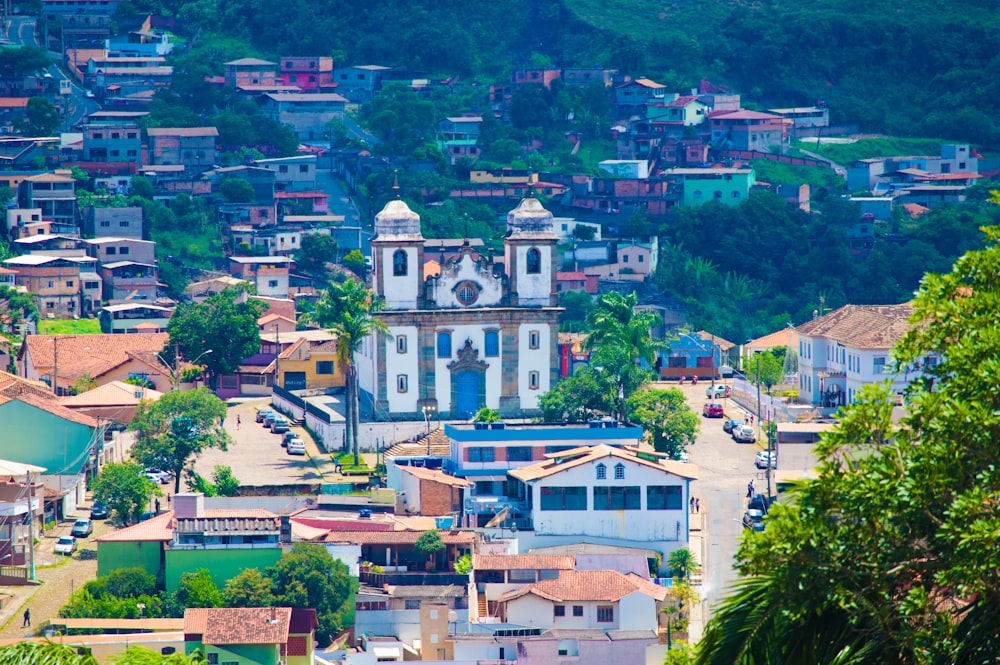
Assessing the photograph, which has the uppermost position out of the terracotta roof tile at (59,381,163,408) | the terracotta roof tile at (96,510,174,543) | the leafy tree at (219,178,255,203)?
the leafy tree at (219,178,255,203)

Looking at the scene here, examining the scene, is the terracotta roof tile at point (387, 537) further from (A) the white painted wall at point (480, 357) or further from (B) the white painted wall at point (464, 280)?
(B) the white painted wall at point (464, 280)

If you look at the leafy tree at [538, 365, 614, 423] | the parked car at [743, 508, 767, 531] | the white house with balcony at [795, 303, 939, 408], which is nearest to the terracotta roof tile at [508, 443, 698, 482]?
the parked car at [743, 508, 767, 531]

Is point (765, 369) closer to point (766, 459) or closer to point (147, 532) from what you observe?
point (766, 459)

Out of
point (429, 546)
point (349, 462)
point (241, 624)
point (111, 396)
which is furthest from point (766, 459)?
point (241, 624)

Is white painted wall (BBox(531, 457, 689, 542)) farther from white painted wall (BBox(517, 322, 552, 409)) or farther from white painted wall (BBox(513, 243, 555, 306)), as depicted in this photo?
white painted wall (BBox(513, 243, 555, 306))

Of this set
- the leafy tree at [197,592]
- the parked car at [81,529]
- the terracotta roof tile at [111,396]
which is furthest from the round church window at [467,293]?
the leafy tree at [197,592]

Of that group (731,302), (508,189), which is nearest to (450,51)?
(508,189)

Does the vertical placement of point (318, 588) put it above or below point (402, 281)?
below
